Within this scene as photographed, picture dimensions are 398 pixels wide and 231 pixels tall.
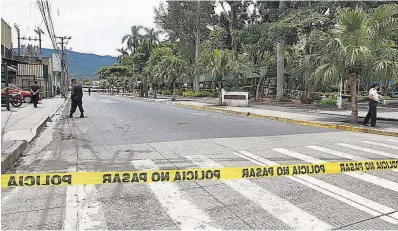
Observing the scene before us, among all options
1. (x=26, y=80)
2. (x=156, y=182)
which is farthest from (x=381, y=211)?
(x=26, y=80)

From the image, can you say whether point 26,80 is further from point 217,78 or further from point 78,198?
point 78,198

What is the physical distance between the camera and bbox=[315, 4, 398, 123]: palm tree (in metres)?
14.0

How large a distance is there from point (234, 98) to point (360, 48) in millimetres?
14727

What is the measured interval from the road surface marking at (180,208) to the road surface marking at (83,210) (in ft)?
2.59

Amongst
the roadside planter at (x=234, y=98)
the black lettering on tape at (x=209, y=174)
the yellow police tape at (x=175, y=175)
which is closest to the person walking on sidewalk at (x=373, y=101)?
the yellow police tape at (x=175, y=175)

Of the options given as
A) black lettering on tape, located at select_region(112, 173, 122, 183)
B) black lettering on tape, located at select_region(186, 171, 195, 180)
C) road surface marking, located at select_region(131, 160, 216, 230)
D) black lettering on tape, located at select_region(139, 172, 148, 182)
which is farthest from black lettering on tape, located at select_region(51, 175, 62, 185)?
black lettering on tape, located at select_region(186, 171, 195, 180)

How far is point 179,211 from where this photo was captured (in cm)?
444

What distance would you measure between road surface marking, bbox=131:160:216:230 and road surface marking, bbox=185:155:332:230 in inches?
32.0

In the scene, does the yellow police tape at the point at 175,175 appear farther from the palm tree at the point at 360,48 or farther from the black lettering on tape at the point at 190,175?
the palm tree at the point at 360,48

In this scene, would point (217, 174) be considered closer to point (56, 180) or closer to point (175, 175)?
point (175, 175)

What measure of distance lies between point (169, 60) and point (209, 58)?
41.2ft

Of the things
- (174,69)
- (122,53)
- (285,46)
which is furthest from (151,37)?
(285,46)

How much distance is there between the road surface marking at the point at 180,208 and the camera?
4.04 metres

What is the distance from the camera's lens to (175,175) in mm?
5508
